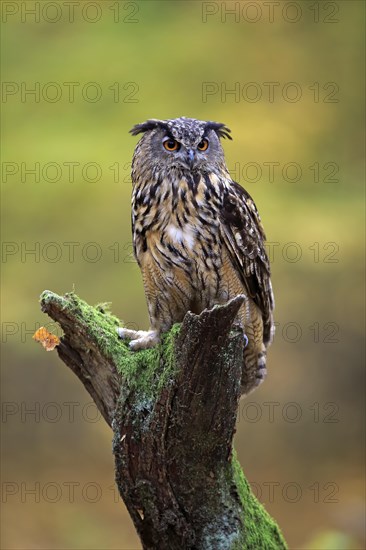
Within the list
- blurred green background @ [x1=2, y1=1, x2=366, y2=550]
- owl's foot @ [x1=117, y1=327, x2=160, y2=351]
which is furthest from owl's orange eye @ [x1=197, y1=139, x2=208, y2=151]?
blurred green background @ [x1=2, y1=1, x2=366, y2=550]

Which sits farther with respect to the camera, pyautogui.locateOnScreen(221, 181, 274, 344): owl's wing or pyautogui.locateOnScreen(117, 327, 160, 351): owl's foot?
pyautogui.locateOnScreen(221, 181, 274, 344): owl's wing

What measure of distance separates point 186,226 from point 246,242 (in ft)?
1.06

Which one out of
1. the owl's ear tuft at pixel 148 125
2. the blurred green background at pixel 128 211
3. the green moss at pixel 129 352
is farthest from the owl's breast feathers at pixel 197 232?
the blurred green background at pixel 128 211

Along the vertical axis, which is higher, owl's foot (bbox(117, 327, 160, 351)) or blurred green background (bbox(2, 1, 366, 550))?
blurred green background (bbox(2, 1, 366, 550))

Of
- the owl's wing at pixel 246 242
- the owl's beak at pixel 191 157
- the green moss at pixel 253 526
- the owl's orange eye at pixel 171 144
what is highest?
the owl's orange eye at pixel 171 144

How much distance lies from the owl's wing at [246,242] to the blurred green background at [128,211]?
284 centimetres

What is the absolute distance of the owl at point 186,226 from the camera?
3.46m

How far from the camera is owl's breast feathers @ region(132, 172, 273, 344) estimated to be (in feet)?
11.4

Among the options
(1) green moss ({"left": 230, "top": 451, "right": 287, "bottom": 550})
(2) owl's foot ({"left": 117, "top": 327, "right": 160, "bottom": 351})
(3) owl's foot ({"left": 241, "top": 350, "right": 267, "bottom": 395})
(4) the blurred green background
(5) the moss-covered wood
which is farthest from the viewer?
(4) the blurred green background

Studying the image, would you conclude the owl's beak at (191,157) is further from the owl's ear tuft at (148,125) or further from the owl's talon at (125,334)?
the owl's talon at (125,334)

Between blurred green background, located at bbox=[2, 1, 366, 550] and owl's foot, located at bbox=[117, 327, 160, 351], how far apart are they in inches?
116

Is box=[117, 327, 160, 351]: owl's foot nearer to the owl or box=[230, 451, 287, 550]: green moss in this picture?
the owl

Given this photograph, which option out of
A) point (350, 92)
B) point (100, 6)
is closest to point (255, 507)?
point (350, 92)

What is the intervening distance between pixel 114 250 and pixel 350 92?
276cm
